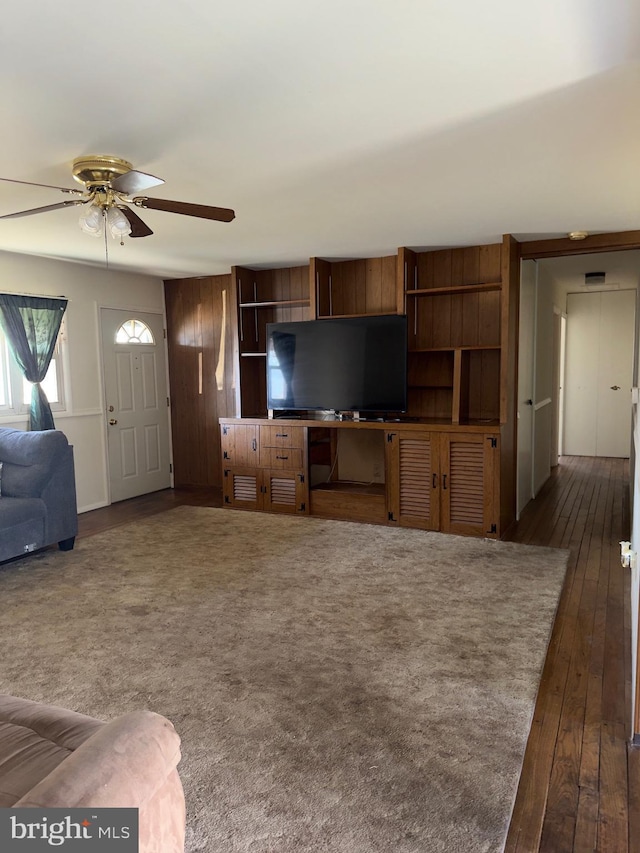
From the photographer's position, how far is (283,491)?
17.9 ft

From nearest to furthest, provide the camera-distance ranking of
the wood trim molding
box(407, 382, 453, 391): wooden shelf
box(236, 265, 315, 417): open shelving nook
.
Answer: the wood trim molding
box(407, 382, 453, 391): wooden shelf
box(236, 265, 315, 417): open shelving nook

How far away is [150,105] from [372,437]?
153 inches

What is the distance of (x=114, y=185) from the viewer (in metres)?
2.54

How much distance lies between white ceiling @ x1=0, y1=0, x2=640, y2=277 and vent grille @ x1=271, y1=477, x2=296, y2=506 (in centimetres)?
252

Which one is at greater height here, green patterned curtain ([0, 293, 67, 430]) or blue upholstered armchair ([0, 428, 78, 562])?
green patterned curtain ([0, 293, 67, 430])

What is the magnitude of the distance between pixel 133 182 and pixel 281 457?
326cm

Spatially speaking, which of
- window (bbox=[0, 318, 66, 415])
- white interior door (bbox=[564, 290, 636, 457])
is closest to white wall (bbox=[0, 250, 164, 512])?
window (bbox=[0, 318, 66, 415])

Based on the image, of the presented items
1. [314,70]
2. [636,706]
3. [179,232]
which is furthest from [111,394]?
[636,706]

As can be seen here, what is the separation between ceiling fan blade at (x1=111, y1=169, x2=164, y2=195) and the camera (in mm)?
2383

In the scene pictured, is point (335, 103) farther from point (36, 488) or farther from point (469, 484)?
point (36, 488)

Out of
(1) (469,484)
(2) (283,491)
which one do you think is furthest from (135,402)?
(1) (469,484)

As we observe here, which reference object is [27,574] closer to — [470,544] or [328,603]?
[328,603]

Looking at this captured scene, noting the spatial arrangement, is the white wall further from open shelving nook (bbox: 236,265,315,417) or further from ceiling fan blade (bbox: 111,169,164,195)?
ceiling fan blade (bbox: 111,169,164,195)

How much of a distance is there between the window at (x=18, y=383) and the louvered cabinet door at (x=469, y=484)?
362 centimetres
